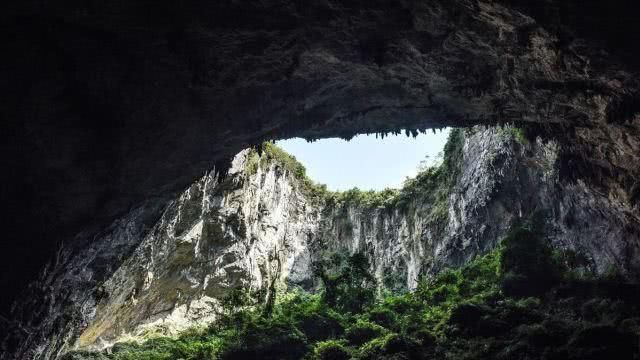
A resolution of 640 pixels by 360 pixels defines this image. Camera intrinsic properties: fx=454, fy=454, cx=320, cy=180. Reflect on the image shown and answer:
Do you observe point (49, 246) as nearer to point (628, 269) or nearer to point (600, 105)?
point (600, 105)

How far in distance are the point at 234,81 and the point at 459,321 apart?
9.83 m

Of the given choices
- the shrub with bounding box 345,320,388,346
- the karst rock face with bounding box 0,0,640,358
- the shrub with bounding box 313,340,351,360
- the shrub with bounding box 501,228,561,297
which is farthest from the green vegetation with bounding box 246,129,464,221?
the karst rock face with bounding box 0,0,640,358

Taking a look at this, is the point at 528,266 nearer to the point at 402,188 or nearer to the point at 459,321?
the point at 459,321

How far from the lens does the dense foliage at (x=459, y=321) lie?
35.7ft

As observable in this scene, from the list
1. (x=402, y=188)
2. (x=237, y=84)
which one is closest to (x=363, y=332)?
(x=237, y=84)

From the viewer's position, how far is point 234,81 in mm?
10617

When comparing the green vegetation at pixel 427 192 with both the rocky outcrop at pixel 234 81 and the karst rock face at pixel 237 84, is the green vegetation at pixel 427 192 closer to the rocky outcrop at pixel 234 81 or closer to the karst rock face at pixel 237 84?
the karst rock face at pixel 237 84

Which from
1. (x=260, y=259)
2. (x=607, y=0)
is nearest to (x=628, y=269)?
(x=607, y=0)

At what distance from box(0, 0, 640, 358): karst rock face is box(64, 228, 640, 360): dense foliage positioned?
8.37 ft

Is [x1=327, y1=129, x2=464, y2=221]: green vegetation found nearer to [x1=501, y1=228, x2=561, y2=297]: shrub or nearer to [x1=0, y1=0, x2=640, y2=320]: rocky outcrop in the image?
[x1=501, y1=228, x2=561, y2=297]: shrub

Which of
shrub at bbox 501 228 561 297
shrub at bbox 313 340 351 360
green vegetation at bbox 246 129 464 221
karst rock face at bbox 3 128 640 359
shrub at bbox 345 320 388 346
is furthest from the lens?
green vegetation at bbox 246 129 464 221

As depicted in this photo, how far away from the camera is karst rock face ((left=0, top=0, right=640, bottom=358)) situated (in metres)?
7.90

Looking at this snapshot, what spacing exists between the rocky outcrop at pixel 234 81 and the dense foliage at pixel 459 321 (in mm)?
3559

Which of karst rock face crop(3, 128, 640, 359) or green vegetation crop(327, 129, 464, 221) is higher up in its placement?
green vegetation crop(327, 129, 464, 221)
